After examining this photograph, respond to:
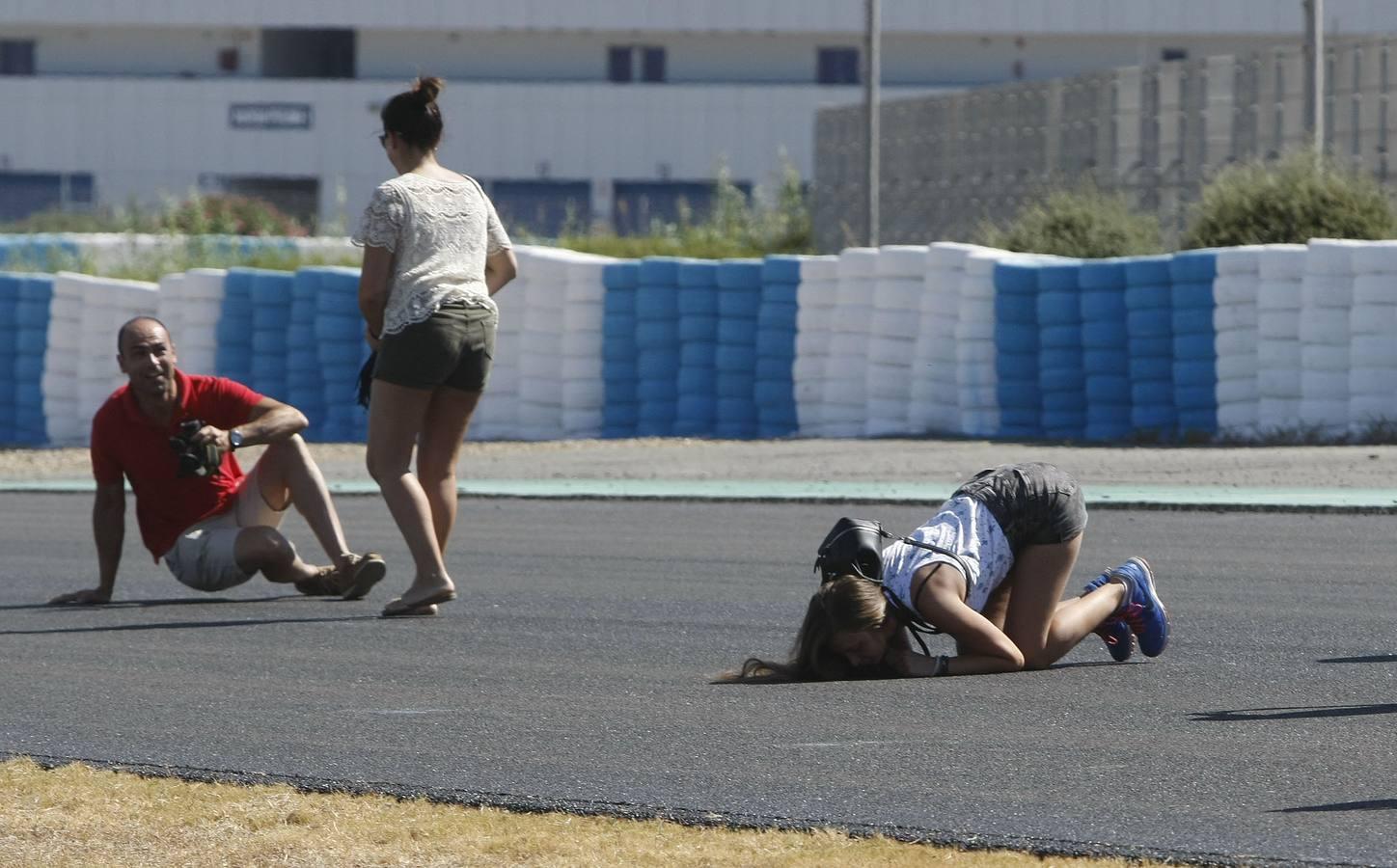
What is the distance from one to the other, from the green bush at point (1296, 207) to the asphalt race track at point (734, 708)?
8072 millimetres

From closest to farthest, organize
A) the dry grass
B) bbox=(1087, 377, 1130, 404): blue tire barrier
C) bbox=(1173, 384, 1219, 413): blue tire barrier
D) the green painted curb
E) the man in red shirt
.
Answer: the dry grass → the man in red shirt → the green painted curb → bbox=(1173, 384, 1219, 413): blue tire barrier → bbox=(1087, 377, 1130, 404): blue tire barrier

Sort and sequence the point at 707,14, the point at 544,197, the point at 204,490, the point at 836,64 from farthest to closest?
the point at 836,64
the point at 544,197
the point at 707,14
the point at 204,490

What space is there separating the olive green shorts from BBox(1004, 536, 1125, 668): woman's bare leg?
2117 mm

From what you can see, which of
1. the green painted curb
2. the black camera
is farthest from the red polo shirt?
the green painted curb

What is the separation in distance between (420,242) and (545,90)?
4841 centimetres

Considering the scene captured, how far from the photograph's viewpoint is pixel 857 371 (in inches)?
646

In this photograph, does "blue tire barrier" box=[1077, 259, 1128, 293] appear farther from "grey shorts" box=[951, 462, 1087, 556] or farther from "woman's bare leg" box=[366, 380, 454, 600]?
"grey shorts" box=[951, 462, 1087, 556]

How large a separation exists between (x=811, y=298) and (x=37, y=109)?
1708 inches

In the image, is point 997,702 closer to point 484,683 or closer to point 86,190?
point 484,683

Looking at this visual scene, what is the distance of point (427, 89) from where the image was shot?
7.43 meters

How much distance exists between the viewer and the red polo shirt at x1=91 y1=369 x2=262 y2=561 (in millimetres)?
7965

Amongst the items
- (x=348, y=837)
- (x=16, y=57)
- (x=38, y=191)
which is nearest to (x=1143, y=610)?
(x=348, y=837)

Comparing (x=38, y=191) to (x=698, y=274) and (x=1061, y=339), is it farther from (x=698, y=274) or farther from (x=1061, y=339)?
(x=1061, y=339)

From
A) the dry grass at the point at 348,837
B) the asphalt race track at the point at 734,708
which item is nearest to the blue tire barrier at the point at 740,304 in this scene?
the asphalt race track at the point at 734,708
